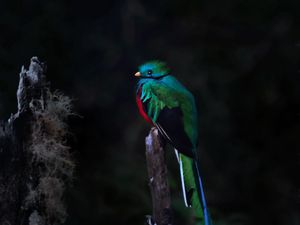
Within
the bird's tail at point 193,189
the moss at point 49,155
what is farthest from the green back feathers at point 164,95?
the moss at point 49,155

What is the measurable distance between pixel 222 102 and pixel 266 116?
678mm

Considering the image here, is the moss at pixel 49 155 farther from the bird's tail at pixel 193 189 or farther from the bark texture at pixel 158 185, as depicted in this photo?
the bird's tail at pixel 193 189

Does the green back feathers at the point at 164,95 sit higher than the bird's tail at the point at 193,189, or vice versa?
the green back feathers at the point at 164,95

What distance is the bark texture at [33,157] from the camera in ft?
8.66

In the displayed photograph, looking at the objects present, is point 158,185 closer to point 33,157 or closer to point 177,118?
point 177,118

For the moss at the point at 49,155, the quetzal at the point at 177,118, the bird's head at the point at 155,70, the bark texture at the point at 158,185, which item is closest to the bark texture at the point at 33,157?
the moss at the point at 49,155

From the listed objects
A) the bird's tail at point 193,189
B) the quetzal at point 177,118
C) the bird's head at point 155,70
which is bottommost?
the bird's tail at point 193,189

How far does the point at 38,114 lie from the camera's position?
2.79m

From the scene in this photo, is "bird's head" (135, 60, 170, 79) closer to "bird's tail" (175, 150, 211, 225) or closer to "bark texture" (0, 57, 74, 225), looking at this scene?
"bird's tail" (175, 150, 211, 225)

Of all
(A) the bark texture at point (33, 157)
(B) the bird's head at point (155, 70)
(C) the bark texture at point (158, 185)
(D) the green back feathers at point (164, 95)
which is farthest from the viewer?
(B) the bird's head at point (155, 70)

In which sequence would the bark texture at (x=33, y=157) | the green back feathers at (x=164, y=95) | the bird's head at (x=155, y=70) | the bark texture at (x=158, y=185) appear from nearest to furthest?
the bark texture at (x=33, y=157) < the bark texture at (x=158, y=185) < the green back feathers at (x=164, y=95) < the bird's head at (x=155, y=70)

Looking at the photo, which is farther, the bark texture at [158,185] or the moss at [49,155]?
the bark texture at [158,185]

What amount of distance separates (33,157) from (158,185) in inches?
24.4

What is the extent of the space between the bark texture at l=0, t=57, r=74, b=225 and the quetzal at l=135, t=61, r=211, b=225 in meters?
0.54
